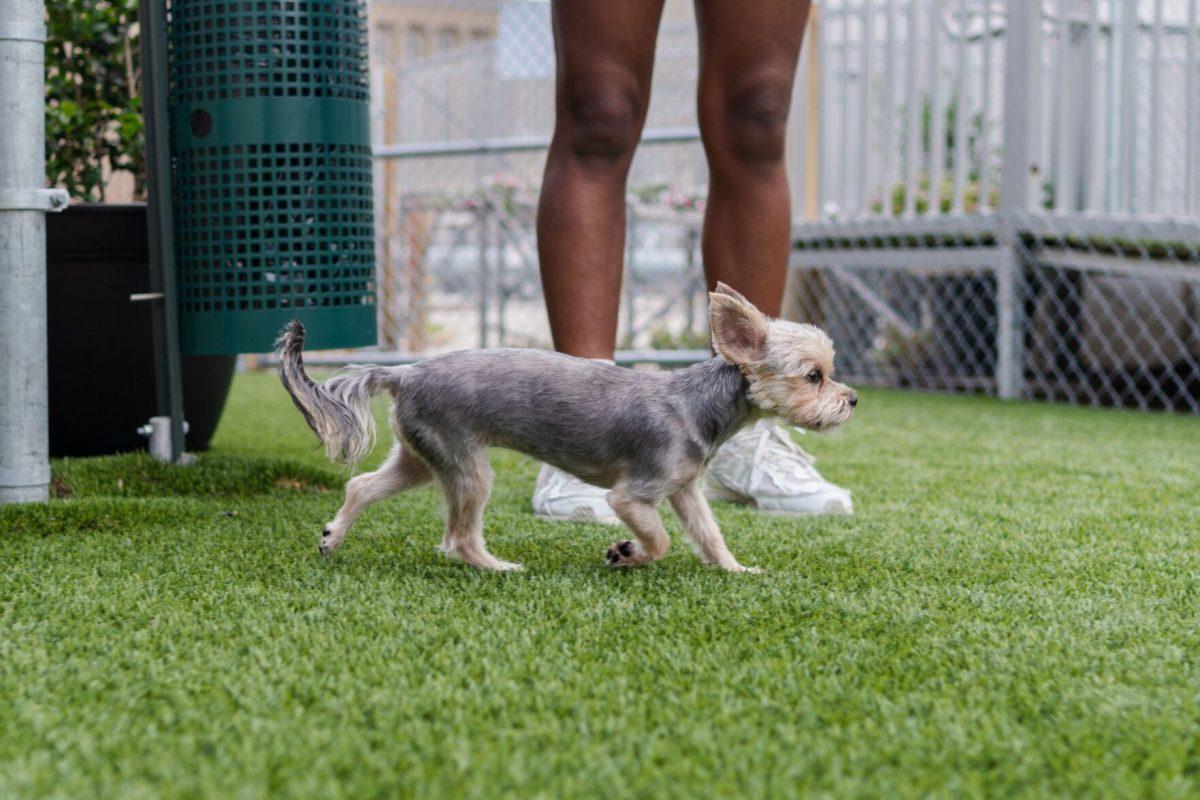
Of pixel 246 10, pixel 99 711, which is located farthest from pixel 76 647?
pixel 246 10

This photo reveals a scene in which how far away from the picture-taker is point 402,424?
2039mm

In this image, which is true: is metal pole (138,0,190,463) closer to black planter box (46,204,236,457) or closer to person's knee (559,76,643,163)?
black planter box (46,204,236,457)

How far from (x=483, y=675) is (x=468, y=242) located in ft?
24.5

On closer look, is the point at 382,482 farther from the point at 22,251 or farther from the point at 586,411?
the point at 22,251

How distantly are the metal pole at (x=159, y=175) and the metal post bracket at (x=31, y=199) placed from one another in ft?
1.10

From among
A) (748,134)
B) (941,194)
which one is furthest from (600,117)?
(941,194)

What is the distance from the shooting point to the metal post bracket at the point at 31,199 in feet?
7.77

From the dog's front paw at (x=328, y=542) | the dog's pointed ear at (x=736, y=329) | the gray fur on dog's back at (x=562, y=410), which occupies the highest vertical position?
the dog's pointed ear at (x=736, y=329)

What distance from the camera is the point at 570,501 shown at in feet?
8.41

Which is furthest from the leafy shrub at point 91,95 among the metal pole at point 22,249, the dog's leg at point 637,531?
the dog's leg at point 637,531

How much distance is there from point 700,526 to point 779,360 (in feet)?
1.02

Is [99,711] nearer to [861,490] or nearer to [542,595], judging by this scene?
[542,595]

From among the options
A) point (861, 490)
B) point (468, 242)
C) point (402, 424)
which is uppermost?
point (468, 242)

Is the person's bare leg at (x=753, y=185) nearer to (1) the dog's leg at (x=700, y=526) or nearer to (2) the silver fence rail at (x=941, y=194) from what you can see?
(1) the dog's leg at (x=700, y=526)
